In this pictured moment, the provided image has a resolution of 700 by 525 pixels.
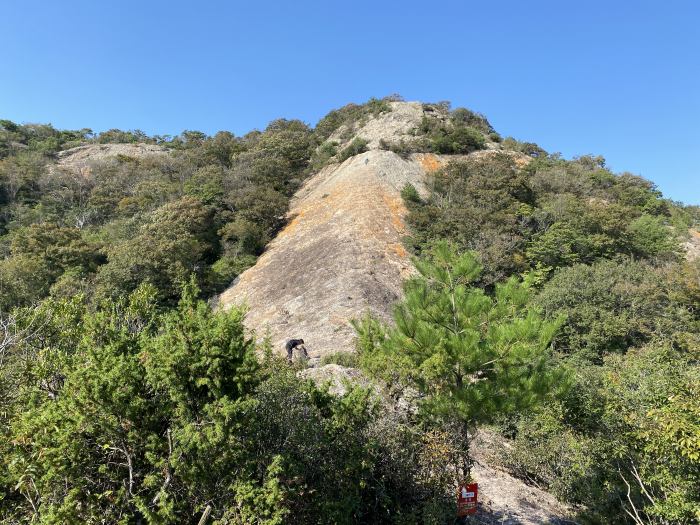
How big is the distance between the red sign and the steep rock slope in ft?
25.7

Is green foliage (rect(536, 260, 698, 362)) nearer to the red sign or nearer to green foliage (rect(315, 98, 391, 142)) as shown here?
the red sign

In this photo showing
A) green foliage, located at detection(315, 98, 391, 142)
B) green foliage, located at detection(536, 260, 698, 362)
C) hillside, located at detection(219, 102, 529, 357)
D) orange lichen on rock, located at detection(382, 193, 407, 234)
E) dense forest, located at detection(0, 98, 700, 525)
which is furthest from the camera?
green foliage, located at detection(315, 98, 391, 142)

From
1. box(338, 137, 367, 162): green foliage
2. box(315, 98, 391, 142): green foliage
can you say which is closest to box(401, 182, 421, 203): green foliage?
box(338, 137, 367, 162): green foliage

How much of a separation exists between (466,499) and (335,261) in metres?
16.9

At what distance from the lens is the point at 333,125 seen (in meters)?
54.6

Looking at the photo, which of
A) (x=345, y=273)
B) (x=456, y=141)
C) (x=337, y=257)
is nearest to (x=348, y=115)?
(x=456, y=141)

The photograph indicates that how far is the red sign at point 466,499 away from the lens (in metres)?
6.33

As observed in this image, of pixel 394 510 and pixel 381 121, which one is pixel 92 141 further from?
pixel 394 510

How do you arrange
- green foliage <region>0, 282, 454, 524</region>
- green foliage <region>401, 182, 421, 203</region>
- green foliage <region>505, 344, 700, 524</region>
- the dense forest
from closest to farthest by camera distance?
green foliage <region>0, 282, 454, 524</region>, the dense forest, green foliage <region>505, 344, 700, 524</region>, green foliage <region>401, 182, 421, 203</region>

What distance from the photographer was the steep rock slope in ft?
59.8

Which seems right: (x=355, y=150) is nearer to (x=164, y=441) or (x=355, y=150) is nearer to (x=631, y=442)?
(x=631, y=442)

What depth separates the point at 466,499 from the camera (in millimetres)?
6371

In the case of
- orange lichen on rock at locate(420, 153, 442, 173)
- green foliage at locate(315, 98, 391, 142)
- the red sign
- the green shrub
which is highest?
green foliage at locate(315, 98, 391, 142)

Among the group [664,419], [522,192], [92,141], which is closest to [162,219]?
[522,192]
